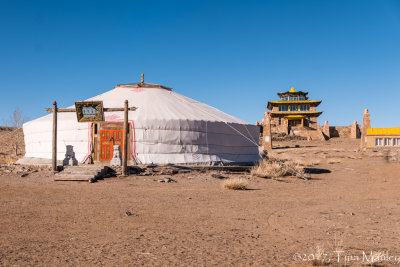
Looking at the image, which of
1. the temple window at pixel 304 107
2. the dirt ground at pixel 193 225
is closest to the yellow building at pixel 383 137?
the temple window at pixel 304 107

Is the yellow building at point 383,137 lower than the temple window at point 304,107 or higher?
lower

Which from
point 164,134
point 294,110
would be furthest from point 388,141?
point 164,134

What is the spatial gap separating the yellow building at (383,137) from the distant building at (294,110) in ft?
37.0

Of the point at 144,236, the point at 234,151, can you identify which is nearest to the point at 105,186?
the point at 144,236

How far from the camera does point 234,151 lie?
11344mm

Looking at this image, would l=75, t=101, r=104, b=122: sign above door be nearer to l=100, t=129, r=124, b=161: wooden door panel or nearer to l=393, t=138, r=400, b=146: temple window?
l=100, t=129, r=124, b=161: wooden door panel

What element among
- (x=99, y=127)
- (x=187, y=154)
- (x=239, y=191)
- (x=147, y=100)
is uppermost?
(x=147, y=100)

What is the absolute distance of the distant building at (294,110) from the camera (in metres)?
35.9

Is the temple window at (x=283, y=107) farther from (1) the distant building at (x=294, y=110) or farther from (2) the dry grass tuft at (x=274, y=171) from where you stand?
(2) the dry grass tuft at (x=274, y=171)

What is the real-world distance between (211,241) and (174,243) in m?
0.37

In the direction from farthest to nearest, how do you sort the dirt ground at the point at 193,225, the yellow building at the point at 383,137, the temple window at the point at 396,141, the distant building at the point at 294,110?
the distant building at the point at 294,110
the temple window at the point at 396,141
the yellow building at the point at 383,137
the dirt ground at the point at 193,225

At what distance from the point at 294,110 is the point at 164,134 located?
29.6 m

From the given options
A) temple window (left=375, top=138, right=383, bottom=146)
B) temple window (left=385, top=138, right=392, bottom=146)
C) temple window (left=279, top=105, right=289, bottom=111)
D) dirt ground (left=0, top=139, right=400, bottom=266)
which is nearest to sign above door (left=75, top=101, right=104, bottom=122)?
dirt ground (left=0, top=139, right=400, bottom=266)

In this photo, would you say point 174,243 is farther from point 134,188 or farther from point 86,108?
point 86,108
